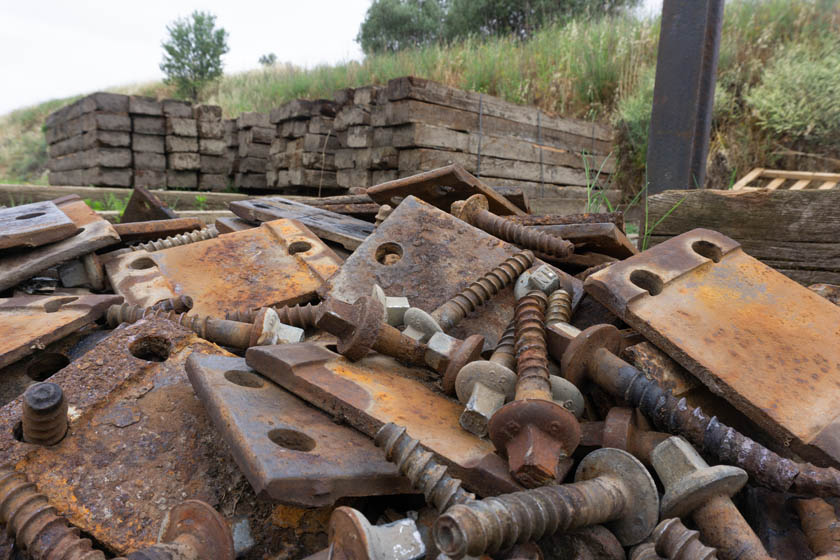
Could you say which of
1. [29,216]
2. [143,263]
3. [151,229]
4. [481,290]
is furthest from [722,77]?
[29,216]

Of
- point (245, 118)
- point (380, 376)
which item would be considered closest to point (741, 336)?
point (380, 376)

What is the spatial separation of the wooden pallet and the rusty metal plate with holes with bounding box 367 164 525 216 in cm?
748

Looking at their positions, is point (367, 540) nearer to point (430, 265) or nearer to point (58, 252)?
point (430, 265)

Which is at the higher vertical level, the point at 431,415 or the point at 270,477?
the point at 270,477

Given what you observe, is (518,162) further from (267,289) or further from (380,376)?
(380,376)

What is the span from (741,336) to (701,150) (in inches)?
117

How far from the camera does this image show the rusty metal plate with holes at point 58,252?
221cm

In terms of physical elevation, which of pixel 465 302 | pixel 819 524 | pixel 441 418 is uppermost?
pixel 465 302

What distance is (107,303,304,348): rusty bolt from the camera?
5.47 feet

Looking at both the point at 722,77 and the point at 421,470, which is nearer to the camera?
the point at 421,470

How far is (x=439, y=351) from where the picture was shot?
1528mm

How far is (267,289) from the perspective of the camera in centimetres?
229

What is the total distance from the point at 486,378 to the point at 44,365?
1.40 metres

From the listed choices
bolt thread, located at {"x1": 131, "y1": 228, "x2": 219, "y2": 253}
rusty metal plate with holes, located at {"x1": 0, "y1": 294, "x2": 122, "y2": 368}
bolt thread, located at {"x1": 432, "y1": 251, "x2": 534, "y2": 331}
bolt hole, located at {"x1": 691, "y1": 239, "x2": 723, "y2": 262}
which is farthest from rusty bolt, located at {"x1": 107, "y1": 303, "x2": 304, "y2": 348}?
bolt hole, located at {"x1": 691, "y1": 239, "x2": 723, "y2": 262}
